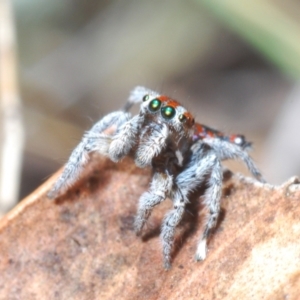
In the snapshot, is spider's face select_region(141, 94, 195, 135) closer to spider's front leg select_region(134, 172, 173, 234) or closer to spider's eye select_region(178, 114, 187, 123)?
spider's eye select_region(178, 114, 187, 123)

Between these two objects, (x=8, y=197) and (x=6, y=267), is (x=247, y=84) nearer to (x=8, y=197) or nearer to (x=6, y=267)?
(x=8, y=197)

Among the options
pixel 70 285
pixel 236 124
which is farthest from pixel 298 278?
pixel 236 124

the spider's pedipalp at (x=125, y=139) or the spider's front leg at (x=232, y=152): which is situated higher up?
the spider's front leg at (x=232, y=152)

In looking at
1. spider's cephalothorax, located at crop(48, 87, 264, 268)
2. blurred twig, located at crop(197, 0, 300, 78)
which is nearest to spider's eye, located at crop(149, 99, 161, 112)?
spider's cephalothorax, located at crop(48, 87, 264, 268)

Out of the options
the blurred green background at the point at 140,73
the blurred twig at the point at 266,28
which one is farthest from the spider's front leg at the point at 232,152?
the blurred green background at the point at 140,73

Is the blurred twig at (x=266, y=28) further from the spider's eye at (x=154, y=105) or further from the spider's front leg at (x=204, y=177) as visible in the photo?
the spider's eye at (x=154, y=105)

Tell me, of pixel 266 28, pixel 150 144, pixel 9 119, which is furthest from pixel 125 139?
pixel 266 28
